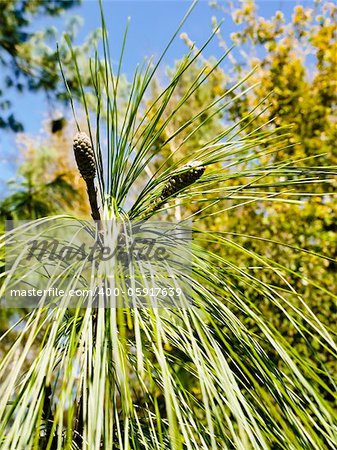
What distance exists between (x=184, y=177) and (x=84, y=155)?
110mm

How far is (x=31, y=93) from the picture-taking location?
3127 mm

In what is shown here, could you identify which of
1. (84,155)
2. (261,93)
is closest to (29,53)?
(261,93)

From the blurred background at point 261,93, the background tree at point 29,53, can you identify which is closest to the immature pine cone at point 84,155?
the blurred background at point 261,93

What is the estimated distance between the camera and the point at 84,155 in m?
0.51

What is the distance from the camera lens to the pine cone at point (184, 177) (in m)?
0.54

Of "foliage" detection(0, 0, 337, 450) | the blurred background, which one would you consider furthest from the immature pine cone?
the blurred background

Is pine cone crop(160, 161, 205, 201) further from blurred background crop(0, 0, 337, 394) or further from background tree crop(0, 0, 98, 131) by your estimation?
background tree crop(0, 0, 98, 131)

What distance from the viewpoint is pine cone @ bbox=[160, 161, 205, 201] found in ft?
1.76

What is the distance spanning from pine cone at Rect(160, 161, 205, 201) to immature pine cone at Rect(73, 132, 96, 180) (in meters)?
0.09

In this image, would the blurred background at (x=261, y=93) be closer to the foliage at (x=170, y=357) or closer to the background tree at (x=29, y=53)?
the background tree at (x=29, y=53)

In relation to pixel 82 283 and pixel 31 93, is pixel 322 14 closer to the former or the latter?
pixel 31 93

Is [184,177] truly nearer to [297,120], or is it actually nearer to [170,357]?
[170,357]

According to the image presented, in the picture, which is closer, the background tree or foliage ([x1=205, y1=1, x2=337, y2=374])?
foliage ([x1=205, y1=1, x2=337, y2=374])

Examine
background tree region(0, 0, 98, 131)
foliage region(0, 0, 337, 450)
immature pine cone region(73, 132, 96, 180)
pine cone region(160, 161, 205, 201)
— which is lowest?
foliage region(0, 0, 337, 450)
